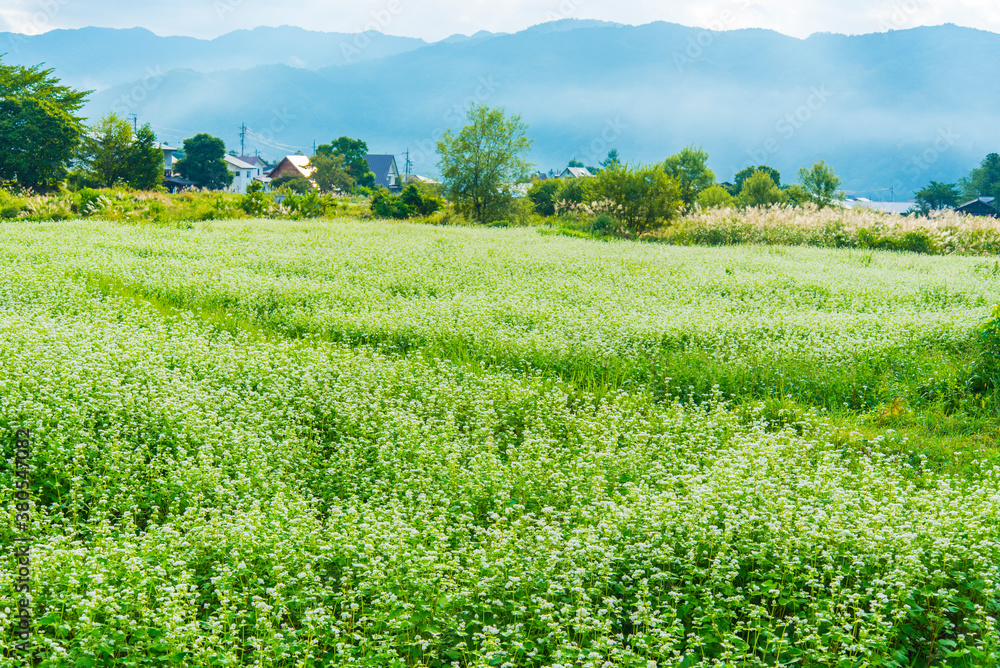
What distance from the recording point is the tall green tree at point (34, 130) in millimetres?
44844

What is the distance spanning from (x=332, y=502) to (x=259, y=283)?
9738 mm

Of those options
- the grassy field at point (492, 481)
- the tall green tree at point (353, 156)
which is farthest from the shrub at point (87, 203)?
the tall green tree at point (353, 156)

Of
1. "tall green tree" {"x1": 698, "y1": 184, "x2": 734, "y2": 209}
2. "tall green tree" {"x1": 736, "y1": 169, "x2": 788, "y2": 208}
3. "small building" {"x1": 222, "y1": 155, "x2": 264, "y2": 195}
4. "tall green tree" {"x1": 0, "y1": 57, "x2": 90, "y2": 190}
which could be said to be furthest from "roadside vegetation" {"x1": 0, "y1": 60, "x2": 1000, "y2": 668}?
"small building" {"x1": 222, "y1": 155, "x2": 264, "y2": 195}

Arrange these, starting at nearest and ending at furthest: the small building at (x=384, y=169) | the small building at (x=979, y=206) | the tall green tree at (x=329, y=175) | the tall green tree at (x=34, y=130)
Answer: the tall green tree at (x=34, y=130)
the small building at (x=979, y=206)
the tall green tree at (x=329, y=175)
the small building at (x=384, y=169)

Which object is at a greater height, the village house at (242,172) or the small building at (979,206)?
the village house at (242,172)

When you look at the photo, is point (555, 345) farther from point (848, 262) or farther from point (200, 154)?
point (200, 154)

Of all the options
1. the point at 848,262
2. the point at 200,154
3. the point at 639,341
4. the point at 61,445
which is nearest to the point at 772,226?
the point at 848,262

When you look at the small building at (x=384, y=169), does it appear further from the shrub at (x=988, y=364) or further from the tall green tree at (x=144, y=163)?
the shrub at (x=988, y=364)

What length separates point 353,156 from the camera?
A: 4195 inches

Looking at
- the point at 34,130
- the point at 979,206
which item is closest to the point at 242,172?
the point at 34,130

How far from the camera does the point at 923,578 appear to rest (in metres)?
4.64

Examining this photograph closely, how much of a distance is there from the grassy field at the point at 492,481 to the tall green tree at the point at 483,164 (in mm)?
32684

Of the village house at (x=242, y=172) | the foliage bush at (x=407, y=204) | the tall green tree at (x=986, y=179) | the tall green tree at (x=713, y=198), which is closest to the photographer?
the foliage bush at (x=407, y=204)

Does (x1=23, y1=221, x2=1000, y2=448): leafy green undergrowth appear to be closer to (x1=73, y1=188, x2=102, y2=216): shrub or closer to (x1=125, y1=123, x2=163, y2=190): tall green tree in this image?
(x1=73, y1=188, x2=102, y2=216): shrub
